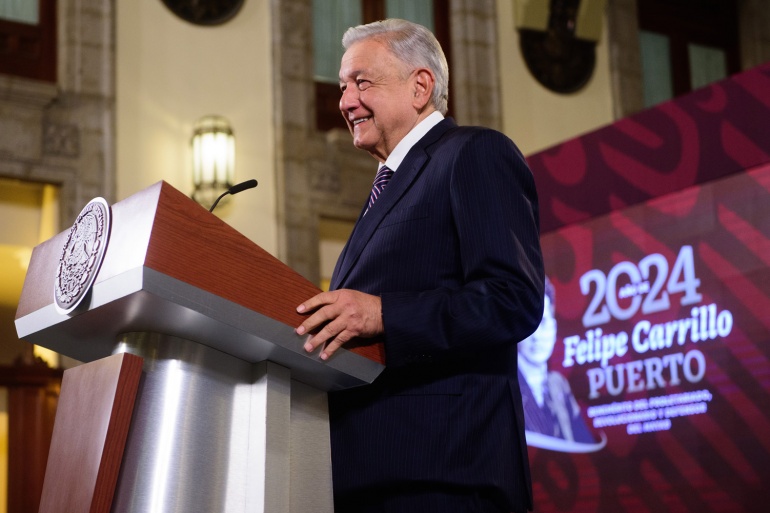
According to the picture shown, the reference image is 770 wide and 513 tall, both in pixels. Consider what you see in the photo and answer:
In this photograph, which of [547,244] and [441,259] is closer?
[441,259]

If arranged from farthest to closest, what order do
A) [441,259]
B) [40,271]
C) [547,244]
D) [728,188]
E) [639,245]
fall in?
[547,244]
[639,245]
[728,188]
[441,259]
[40,271]

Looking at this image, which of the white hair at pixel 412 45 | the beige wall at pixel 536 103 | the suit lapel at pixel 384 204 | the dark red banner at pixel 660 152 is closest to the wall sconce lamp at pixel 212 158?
the dark red banner at pixel 660 152

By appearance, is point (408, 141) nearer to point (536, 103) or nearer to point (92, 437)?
point (92, 437)

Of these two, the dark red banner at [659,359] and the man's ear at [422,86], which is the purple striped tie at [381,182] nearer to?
the man's ear at [422,86]

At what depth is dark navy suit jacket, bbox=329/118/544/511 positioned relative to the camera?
1.67 metres

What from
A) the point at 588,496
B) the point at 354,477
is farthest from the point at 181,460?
the point at 588,496

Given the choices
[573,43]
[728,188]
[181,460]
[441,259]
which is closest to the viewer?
[181,460]

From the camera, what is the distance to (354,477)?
1729mm

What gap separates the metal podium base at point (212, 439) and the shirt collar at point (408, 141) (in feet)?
1.83

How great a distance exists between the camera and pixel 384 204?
1.87m

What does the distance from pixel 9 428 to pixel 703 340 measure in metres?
4.54

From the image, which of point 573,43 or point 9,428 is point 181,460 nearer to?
point 9,428

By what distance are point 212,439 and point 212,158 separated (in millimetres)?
6638

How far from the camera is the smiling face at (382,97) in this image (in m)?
2.04
